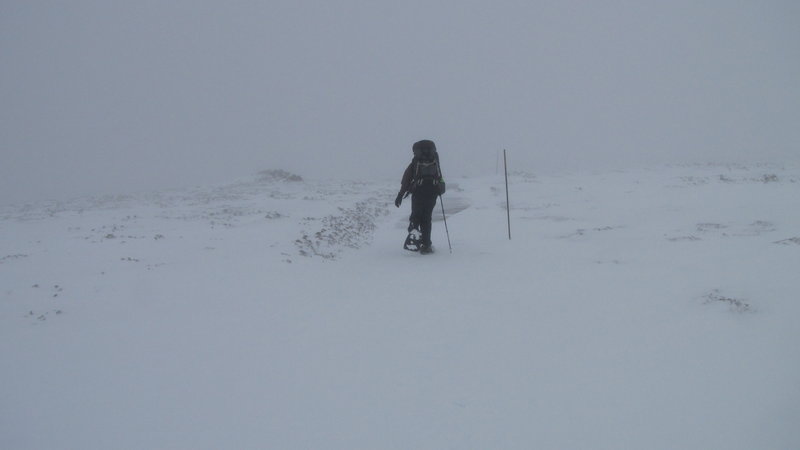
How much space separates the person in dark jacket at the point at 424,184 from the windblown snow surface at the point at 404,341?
0.69m

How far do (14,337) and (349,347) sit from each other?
371 cm

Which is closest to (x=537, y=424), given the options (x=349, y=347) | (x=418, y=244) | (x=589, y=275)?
(x=349, y=347)

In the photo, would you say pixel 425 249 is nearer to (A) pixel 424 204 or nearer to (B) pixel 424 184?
(A) pixel 424 204

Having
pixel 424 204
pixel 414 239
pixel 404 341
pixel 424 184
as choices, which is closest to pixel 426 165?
pixel 424 184

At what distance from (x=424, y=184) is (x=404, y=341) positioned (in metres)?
5.17

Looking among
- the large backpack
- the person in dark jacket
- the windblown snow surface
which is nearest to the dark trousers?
the person in dark jacket

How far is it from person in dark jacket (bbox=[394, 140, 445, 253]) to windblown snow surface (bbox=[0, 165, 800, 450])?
69 centimetres

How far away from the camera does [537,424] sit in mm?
3865

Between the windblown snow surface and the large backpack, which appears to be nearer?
the windblown snow surface

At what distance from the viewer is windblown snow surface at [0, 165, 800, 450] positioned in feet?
12.6

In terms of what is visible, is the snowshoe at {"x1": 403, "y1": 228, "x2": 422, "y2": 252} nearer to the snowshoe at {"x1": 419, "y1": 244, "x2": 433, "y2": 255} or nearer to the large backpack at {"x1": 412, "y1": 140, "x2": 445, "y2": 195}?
the snowshoe at {"x1": 419, "y1": 244, "x2": 433, "y2": 255}

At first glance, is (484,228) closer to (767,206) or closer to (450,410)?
(767,206)

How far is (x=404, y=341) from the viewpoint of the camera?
5410mm

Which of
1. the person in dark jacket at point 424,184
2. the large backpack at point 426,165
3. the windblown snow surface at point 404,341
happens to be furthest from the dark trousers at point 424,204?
the windblown snow surface at point 404,341
